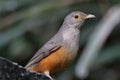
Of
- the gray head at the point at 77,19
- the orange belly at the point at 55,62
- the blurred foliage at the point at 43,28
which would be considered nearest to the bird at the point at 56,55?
the orange belly at the point at 55,62

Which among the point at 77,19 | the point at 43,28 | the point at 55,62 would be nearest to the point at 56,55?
the point at 55,62

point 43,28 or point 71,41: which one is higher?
point 71,41

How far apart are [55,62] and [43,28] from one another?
2.50 meters

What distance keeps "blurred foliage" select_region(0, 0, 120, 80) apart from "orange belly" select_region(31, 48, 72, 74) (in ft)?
5.42

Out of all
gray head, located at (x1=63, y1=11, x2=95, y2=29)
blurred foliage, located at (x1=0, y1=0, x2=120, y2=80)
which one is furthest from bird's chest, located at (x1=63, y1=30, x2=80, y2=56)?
blurred foliage, located at (x1=0, y1=0, x2=120, y2=80)

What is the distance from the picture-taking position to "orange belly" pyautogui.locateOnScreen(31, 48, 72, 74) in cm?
575

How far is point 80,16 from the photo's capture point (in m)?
6.57

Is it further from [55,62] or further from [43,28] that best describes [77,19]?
[43,28]

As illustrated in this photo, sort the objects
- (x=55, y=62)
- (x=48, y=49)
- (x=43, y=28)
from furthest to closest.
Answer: (x=43, y=28) → (x=48, y=49) → (x=55, y=62)

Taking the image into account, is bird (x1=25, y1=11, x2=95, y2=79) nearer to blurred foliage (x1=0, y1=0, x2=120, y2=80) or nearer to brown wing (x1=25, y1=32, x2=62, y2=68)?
brown wing (x1=25, y1=32, x2=62, y2=68)

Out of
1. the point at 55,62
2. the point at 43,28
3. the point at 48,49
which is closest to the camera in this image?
the point at 55,62

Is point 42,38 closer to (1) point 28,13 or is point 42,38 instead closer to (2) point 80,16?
(1) point 28,13

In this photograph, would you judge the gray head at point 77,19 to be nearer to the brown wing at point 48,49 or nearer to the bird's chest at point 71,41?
the bird's chest at point 71,41

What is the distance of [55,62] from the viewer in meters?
5.82
